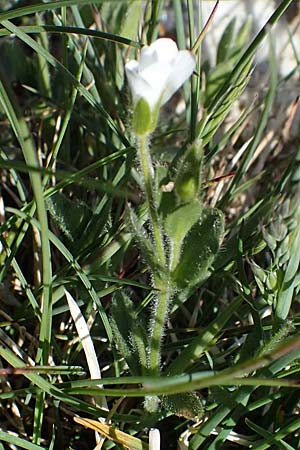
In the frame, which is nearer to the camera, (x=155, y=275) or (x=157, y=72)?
(x=157, y=72)

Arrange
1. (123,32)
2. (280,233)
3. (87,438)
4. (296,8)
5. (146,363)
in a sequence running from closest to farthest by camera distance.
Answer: (280,233), (146,363), (87,438), (123,32), (296,8)


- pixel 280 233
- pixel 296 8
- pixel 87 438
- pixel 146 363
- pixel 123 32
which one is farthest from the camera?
pixel 296 8

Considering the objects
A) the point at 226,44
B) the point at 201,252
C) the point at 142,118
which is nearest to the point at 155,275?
the point at 201,252

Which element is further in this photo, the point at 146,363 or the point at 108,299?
the point at 108,299

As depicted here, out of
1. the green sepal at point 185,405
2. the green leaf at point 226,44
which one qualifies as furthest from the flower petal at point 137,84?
the green leaf at point 226,44

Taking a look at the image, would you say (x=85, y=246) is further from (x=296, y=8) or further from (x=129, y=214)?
(x=296, y=8)

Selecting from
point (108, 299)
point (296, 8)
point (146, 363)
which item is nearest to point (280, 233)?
point (146, 363)

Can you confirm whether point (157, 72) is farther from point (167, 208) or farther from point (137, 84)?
point (167, 208)
